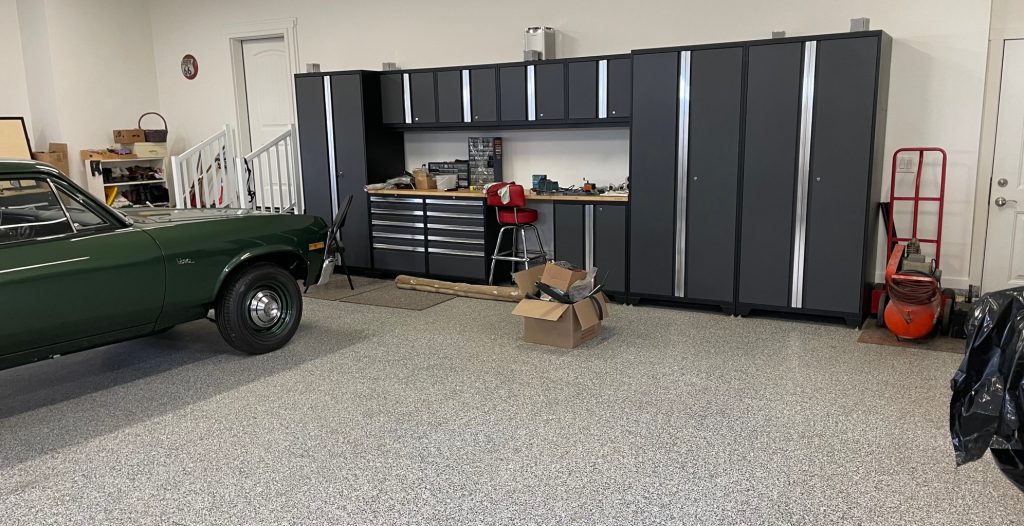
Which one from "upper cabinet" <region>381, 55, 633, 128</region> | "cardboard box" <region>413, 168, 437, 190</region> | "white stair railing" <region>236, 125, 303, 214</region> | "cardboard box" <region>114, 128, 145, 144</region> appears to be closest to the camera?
"upper cabinet" <region>381, 55, 633, 128</region>

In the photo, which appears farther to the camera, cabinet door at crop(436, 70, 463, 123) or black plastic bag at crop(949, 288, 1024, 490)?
cabinet door at crop(436, 70, 463, 123)

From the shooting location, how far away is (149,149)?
858cm

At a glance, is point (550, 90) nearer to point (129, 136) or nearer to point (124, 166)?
point (129, 136)

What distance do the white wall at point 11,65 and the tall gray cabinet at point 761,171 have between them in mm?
6819

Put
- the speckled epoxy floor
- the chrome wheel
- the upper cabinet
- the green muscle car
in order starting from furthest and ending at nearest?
1. the upper cabinet
2. the chrome wheel
3. the green muscle car
4. the speckled epoxy floor

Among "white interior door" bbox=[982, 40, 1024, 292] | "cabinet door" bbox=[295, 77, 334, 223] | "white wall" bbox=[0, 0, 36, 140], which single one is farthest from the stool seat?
"white wall" bbox=[0, 0, 36, 140]

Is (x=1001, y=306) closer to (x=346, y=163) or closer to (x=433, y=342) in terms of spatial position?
(x=433, y=342)

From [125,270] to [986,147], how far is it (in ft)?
18.4

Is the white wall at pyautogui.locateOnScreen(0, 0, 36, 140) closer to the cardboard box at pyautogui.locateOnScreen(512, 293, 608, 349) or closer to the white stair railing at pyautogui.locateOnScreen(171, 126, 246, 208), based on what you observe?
the white stair railing at pyautogui.locateOnScreen(171, 126, 246, 208)

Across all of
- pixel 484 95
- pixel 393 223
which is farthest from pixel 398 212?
pixel 484 95

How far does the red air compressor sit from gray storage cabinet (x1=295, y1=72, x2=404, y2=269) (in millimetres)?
4440

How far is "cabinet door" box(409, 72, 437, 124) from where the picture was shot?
269 inches

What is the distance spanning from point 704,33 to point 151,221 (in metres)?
4.32

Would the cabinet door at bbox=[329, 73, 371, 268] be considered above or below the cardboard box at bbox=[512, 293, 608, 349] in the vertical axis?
above
